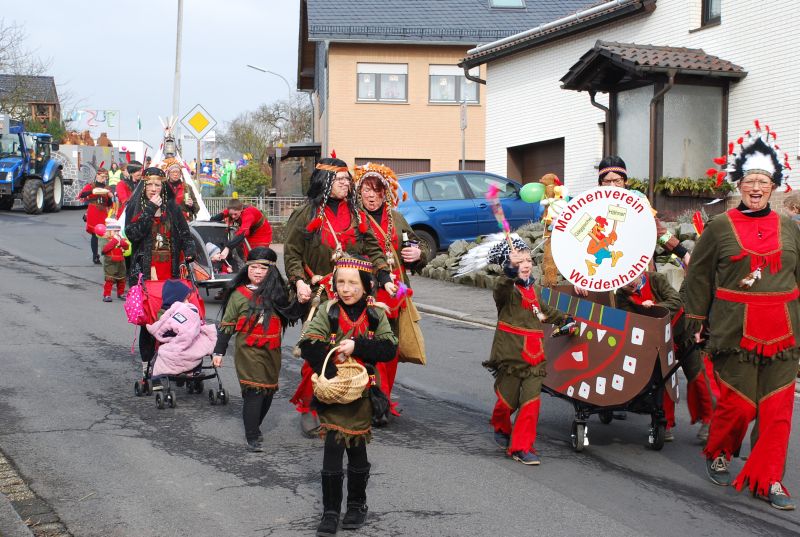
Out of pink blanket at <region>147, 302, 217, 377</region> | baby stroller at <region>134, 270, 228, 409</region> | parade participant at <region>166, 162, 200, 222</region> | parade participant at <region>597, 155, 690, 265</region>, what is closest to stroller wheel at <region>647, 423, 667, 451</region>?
parade participant at <region>597, 155, 690, 265</region>

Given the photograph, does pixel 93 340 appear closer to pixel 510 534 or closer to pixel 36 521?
pixel 36 521

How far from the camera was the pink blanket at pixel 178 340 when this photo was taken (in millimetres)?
8070

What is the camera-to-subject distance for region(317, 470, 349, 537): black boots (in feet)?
16.6

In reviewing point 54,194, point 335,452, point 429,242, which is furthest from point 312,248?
point 54,194

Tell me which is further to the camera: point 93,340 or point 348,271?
point 93,340

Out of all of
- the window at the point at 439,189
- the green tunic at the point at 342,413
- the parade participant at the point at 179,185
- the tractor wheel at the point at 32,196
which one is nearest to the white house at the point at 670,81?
the window at the point at 439,189

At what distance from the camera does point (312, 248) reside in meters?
7.27

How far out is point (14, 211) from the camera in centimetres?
3350

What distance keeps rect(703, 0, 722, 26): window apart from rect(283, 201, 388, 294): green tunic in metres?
13.2

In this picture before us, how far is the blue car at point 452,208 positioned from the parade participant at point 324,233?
36.7 feet

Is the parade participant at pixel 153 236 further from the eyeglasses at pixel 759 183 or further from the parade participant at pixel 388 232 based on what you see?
the eyeglasses at pixel 759 183

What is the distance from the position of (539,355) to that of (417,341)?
4.08ft

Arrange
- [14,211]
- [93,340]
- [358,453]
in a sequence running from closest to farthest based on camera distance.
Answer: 1. [358,453]
2. [93,340]
3. [14,211]

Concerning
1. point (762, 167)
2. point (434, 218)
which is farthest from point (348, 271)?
point (434, 218)
